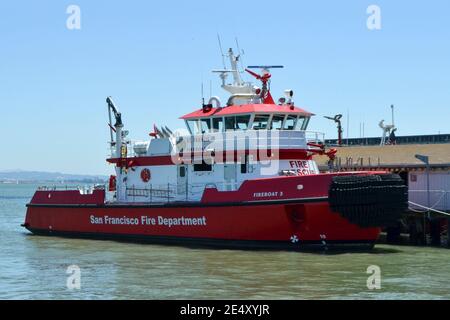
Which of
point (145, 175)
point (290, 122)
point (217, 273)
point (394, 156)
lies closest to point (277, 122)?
point (290, 122)

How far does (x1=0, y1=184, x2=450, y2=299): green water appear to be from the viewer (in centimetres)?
1523

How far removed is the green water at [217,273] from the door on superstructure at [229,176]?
2.32 metres

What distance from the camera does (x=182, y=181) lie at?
2461 centimetres

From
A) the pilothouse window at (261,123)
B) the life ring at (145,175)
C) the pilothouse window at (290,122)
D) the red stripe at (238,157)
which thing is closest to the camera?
the red stripe at (238,157)

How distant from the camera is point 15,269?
63.9 ft

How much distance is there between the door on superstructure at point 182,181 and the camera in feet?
80.3

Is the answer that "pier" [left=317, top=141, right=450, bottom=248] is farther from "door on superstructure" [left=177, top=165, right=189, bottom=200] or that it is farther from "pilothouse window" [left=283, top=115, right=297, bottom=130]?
"door on superstructure" [left=177, top=165, right=189, bottom=200]

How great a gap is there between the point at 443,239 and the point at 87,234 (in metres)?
12.5

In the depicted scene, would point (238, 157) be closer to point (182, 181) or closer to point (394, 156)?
point (182, 181)

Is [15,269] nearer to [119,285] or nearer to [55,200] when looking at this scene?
[119,285]

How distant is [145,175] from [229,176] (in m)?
3.68

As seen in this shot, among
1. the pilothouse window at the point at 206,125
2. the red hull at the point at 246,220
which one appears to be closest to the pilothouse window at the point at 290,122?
the pilothouse window at the point at 206,125

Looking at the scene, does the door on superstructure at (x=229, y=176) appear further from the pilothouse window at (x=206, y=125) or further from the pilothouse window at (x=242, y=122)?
the pilothouse window at (x=206, y=125)
